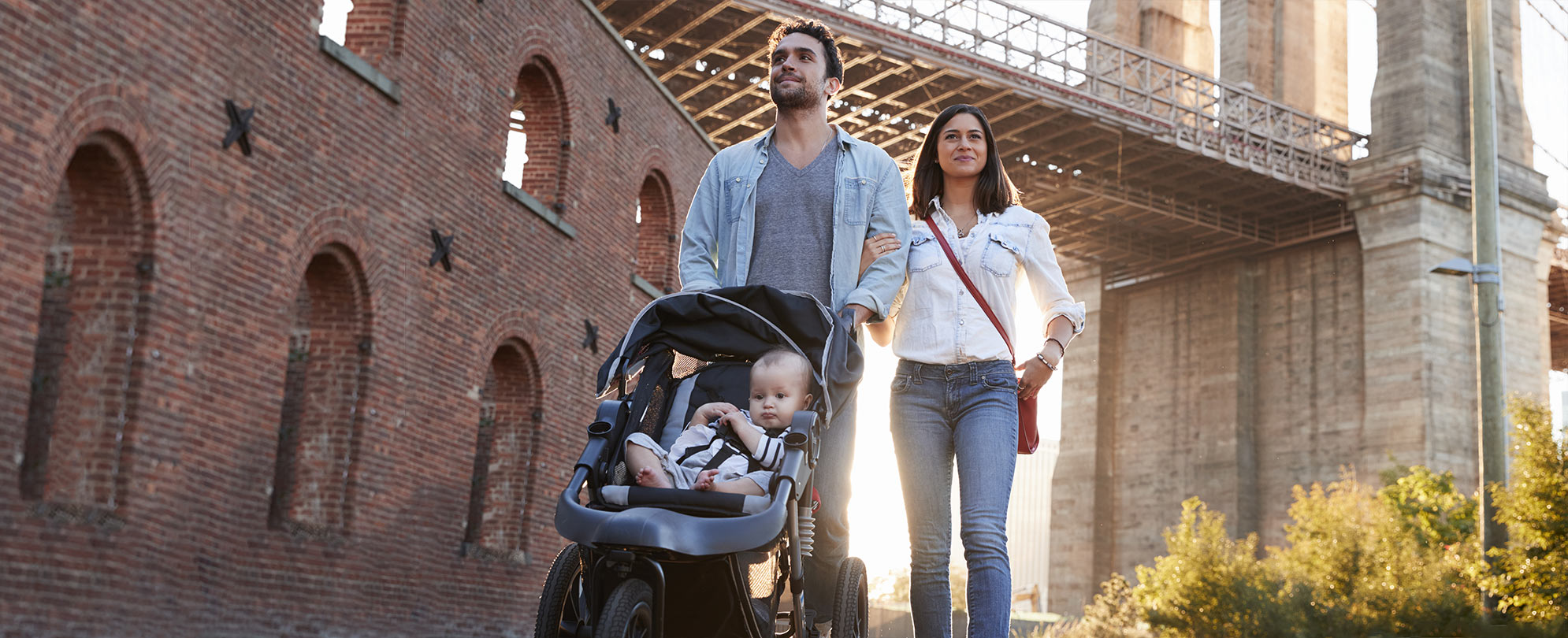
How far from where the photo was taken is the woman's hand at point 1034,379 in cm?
487

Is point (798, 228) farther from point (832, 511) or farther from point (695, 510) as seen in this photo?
point (695, 510)

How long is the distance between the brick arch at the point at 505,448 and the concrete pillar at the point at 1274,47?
32886mm

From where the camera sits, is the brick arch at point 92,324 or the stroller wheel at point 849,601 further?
the brick arch at point 92,324

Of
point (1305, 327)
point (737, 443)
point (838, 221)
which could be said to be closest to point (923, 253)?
point (838, 221)

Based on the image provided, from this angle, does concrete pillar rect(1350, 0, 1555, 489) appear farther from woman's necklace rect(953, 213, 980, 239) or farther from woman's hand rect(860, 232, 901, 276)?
woman's hand rect(860, 232, 901, 276)

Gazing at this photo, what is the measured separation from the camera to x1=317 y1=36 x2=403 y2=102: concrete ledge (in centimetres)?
1151

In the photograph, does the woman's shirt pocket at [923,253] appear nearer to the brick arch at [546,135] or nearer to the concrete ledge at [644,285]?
the brick arch at [546,135]

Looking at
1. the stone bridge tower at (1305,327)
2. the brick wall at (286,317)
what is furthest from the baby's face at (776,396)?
the stone bridge tower at (1305,327)

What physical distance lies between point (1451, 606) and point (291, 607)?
1613cm

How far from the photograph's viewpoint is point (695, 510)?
407cm

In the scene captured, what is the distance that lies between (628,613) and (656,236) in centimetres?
Result: 1671

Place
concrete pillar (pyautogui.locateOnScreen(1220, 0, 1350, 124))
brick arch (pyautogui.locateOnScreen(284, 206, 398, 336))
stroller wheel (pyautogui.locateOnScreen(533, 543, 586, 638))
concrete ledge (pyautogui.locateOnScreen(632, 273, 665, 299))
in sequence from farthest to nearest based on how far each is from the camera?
concrete pillar (pyautogui.locateOnScreen(1220, 0, 1350, 124)) → concrete ledge (pyautogui.locateOnScreen(632, 273, 665, 299)) → brick arch (pyautogui.locateOnScreen(284, 206, 398, 336)) → stroller wheel (pyautogui.locateOnScreen(533, 543, 586, 638))

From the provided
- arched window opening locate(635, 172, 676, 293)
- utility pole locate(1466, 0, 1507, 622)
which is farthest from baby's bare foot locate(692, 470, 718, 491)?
arched window opening locate(635, 172, 676, 293)

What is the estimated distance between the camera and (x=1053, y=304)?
16.5ft
